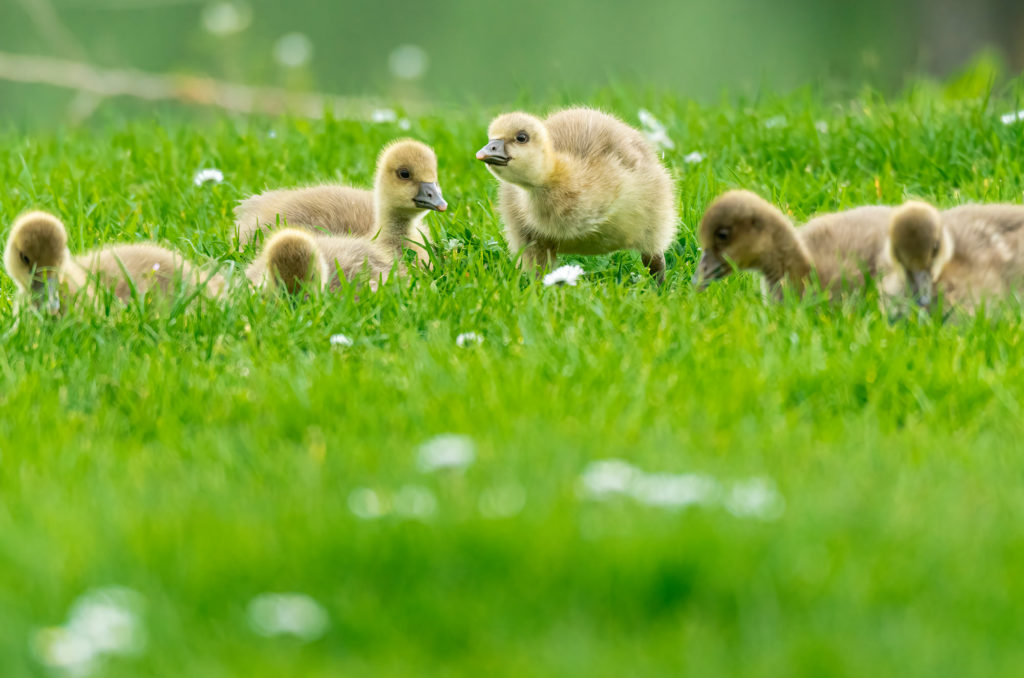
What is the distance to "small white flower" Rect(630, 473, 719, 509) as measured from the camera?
10.4ft

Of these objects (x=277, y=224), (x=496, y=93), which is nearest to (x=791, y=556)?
(x=277, y=224)

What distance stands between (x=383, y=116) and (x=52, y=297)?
13.7ft

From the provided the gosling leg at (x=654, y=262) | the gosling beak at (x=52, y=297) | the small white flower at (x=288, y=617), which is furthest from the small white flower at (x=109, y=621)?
the gosling leg at (x=654, y=262)

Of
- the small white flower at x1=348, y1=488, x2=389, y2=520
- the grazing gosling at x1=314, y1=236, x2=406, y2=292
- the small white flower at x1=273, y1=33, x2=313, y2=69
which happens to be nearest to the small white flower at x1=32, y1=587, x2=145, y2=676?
the small white flower at x1=348, y1=488, x2=389, y2=520

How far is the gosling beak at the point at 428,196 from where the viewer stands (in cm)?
608

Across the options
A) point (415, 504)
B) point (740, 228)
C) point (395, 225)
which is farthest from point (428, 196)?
point (415, 504)

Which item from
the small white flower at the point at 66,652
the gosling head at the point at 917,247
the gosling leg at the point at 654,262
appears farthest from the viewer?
the gosling leg at the point at 654,262

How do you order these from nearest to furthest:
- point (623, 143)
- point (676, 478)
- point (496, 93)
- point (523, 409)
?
1. point (676, 478)
2. point (523, 409)
3. point (623, 143)
4. point (496, 93)

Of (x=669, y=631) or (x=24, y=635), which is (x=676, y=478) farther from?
(x=24, y=635)

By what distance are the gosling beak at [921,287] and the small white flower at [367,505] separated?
243cm

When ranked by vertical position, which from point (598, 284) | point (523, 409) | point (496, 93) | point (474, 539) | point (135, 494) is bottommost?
point (474, 539)

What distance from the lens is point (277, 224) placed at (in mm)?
6305

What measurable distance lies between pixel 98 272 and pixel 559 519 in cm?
279

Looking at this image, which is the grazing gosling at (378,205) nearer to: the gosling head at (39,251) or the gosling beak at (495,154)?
the gosling beak at (495,154)
